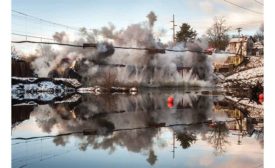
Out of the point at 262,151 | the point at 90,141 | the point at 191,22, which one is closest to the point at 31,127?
the point at 90,141

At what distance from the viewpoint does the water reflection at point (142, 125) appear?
3.74 metres

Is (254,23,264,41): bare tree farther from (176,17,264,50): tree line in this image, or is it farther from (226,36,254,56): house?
(176,17,264,50): tree line

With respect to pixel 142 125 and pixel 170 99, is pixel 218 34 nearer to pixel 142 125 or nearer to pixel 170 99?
pixel 142 125

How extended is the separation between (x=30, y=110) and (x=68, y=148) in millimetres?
2885

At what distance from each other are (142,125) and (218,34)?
4.36 ft

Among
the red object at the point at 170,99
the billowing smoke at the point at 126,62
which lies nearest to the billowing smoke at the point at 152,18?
the billowing smoke at the point at 126,62

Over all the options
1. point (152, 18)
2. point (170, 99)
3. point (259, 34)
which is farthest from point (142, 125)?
point (170, 99)

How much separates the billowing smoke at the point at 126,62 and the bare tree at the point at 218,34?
25 centimetres

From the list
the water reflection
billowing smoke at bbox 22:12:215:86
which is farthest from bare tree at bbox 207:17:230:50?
the water reflection

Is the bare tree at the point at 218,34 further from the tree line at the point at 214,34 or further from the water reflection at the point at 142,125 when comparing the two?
the water reflection at the point at 142,125

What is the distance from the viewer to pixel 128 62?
5.71 m

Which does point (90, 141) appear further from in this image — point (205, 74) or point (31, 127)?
point (205, 74)

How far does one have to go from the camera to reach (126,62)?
18.7 ft

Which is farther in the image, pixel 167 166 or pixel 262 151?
pixel 262 151
